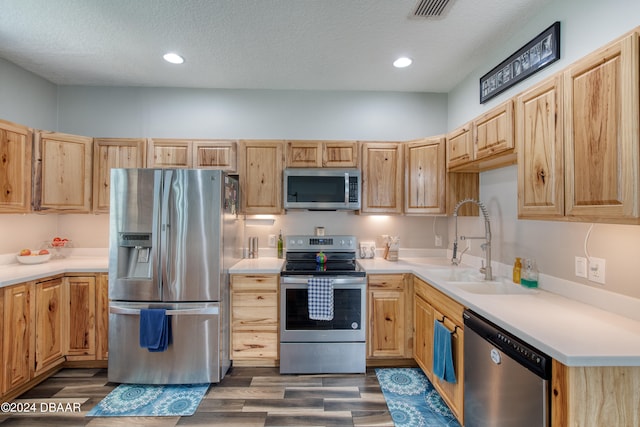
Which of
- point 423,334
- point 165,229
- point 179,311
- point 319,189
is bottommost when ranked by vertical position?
point 423,334

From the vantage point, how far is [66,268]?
2.49m

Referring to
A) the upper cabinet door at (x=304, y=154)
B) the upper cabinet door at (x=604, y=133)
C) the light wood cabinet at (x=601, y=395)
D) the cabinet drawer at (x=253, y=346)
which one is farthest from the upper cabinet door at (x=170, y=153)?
the light wood cabinet at (x=601, y=395)

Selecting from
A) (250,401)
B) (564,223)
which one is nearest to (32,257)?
(250,401)

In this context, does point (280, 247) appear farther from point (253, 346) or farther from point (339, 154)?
point (339, 154)

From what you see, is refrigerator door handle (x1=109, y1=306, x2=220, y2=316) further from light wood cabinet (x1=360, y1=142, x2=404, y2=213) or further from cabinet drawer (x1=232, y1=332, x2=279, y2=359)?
light wood cabinet (x1=360, y1=142, x2=404, y2=213)

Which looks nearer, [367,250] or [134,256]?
[134,256]

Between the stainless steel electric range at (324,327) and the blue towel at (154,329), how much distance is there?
3.08 ft

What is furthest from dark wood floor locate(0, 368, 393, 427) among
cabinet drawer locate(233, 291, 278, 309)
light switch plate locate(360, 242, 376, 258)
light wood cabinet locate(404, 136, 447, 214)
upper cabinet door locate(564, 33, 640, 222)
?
upper cabinet door locate(564, 33, 640, 222)

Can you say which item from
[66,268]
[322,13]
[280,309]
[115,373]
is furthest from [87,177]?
[322,13]

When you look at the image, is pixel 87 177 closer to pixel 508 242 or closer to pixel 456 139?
pixel 456 139

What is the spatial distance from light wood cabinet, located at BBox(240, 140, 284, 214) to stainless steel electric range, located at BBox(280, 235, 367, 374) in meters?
0.76

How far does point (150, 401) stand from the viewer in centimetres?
219

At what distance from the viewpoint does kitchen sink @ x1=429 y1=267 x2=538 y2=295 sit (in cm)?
200

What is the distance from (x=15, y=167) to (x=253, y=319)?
2362 millimetres
